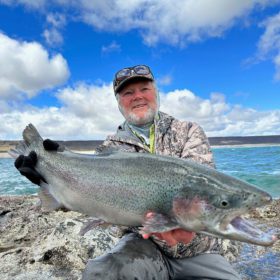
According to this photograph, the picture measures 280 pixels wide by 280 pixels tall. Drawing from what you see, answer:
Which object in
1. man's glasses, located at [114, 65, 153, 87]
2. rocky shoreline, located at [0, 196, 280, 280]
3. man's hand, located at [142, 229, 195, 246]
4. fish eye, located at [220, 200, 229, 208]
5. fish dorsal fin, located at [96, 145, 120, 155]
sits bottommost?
rocky shoreline, located at [0, 196, 280, 280]

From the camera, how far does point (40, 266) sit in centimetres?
577

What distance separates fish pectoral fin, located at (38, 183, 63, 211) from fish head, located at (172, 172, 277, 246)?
164 cm

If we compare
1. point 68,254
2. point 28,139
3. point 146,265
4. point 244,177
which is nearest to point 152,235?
point 146,265

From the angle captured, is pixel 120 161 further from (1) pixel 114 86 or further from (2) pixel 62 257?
(2) pixel 62 257

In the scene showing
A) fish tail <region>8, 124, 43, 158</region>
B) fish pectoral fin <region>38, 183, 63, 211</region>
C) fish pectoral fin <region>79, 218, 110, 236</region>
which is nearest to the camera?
fish pectoral fin <region>79, 218, 110, 236</region>

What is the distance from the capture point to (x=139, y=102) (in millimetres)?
5312

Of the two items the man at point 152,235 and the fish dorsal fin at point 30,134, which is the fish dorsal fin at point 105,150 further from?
the fish dorsal fin at point 30,134

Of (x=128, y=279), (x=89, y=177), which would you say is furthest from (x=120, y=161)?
(x=128, y=279)

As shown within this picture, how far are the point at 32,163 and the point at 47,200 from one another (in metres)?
0.48

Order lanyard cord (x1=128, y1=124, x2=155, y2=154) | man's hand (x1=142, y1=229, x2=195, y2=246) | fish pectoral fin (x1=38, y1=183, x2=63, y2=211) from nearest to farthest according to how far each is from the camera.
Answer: man's hand (x1=142, y1=229, x2=195, y2=246), fish pectoral fin (x1=38, y1=183, x2=63, y2=211), lanyard cord (x1=128, y1=124, x2=155, y2=154)

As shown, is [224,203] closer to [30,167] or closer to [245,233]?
Answer: [245,233]

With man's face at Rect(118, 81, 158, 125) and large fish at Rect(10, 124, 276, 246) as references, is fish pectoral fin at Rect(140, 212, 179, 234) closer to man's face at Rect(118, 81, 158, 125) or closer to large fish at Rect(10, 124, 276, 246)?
large fish at Rect(10, 124, 276, 246)

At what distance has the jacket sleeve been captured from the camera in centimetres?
455

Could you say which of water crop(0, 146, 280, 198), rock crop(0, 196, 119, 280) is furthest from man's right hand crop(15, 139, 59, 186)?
water crop(0, 146, 280, 198)
